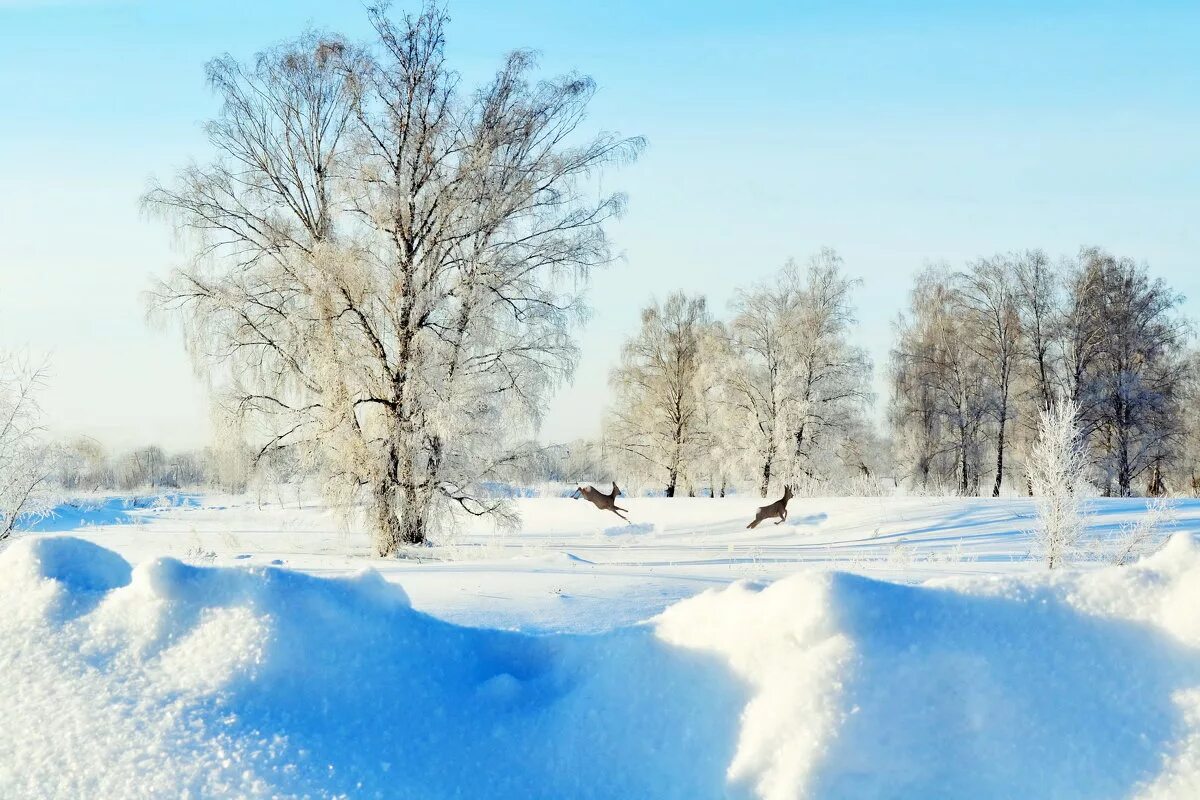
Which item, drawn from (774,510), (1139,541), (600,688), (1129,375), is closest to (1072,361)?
(1129,375)

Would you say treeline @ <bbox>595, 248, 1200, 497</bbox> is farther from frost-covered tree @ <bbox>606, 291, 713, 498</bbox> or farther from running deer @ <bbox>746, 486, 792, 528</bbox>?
running deer @ <bbox>746, 486, 792, 528</bbox>

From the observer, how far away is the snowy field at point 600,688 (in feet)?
10.7

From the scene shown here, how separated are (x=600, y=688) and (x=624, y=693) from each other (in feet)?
0.39

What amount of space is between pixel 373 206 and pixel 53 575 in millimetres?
10494

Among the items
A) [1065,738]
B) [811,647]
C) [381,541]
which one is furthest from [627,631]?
[381,541]

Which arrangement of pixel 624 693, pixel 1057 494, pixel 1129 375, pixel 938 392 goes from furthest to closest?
pixel 938 392 < pixel 1129 375 < pixel 1057 494 < pixel 624 693

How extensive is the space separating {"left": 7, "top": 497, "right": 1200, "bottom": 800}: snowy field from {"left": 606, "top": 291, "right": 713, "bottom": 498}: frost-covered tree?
1139 inches

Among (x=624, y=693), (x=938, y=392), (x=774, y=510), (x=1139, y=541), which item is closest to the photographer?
(x=624, y=693)

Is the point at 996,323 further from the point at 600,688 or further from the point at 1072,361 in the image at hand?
the point at 600,688

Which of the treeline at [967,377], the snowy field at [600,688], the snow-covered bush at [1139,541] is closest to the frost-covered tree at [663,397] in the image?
the treeline at [967,377]

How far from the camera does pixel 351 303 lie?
1370cm

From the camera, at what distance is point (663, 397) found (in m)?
34.4

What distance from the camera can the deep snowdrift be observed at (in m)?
3.27

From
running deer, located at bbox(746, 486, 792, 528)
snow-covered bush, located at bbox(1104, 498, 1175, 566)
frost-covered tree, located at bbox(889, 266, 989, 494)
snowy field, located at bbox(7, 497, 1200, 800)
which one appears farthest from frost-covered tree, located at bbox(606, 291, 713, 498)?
snowy field, located at bbox(7, 497, 1200, 800)
